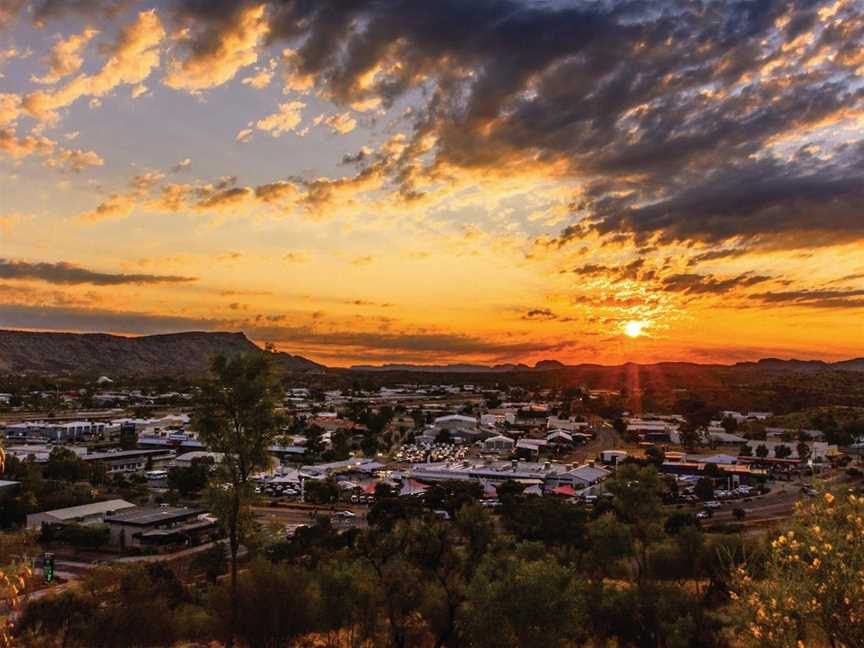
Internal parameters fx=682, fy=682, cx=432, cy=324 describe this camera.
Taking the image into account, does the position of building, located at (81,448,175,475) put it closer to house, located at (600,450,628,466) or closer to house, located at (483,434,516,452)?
house, located at (483,434,516,452)

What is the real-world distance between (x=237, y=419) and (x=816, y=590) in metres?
→ 15.0

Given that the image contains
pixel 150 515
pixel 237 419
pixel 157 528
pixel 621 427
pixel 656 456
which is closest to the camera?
pixel 237 419

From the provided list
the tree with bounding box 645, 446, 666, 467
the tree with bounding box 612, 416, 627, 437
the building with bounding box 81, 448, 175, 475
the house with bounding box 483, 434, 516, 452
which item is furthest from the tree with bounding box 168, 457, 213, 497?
the tree with bounding box 612, 416, 627, 437

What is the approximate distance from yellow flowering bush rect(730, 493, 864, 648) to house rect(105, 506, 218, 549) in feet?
131

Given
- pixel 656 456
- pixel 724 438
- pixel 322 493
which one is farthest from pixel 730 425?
pixel 322 493

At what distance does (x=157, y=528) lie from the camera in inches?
1715

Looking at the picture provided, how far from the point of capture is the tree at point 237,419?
19609mm

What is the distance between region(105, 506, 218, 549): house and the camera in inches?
1673

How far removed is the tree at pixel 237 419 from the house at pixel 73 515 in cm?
3146

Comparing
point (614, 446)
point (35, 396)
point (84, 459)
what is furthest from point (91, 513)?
point (35, 396)

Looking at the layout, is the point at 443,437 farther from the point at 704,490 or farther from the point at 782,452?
the point at 704,490

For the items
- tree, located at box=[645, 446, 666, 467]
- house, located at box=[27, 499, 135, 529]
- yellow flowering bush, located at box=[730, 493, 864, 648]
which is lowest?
tree, located at box=[645, 446, 666, 467]

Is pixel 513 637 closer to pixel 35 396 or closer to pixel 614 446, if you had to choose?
pixel 614 446

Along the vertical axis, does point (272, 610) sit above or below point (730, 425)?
above
